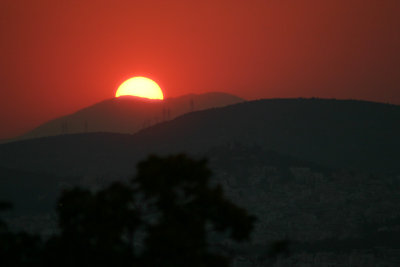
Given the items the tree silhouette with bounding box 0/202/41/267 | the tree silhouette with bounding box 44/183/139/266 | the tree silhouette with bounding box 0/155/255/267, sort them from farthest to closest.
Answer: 1. the tree silhouette with bounding box 0/202/41/267
2. the tree silhouette with bounding box 44/183/139/266
3. the tree silhouette with bounding box 0/155/255/267

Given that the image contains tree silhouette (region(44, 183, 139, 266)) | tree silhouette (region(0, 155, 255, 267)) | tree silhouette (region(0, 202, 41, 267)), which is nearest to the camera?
tree silhouette (region(0, 155, 255, 267))

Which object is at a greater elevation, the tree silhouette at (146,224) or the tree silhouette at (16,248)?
the tree silhouette at (146,224)

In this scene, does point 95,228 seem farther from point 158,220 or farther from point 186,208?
point 186,208

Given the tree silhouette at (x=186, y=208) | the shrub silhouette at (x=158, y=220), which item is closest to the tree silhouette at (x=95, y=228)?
the shrub silhouette at (x=158, y=220)

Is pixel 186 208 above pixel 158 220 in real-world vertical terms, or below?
above

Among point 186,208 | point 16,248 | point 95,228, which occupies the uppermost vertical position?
point 186,208

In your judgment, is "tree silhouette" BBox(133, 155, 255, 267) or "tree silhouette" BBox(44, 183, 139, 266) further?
"tree silhouette" BBox(44, 183, 139, 266)

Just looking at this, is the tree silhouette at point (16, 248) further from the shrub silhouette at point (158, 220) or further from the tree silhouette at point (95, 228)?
the shrub silhouette at point (158, 220)

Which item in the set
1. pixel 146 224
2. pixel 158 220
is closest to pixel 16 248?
pixel 146 224

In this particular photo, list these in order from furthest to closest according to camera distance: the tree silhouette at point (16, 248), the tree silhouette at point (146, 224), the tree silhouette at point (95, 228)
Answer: the tree silhouette at point (16, 248) < the tree silhouette at point (95, 228) < the tree silhouette at point (146, 224)

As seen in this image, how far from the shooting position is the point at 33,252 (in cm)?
3672

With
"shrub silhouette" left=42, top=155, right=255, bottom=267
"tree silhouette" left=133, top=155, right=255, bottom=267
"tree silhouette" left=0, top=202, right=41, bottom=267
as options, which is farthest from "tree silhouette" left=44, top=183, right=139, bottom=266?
"tree silhouette" left=0, top=202, right=41, bottom=267

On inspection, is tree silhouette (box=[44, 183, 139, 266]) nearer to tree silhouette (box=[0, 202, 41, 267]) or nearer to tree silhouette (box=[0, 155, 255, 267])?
tree silhouette (box=[0, 155, 255, 267])

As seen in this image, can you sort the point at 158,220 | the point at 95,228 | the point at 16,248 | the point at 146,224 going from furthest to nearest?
the point at 16,248, the point at 146,224, the point at 158,220, the point at 95,228
